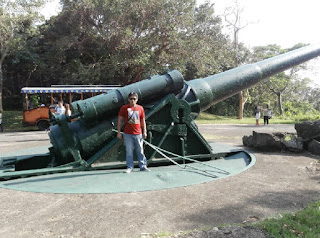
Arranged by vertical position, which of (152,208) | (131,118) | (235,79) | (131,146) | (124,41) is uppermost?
(124,41)

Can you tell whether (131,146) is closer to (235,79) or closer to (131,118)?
(131,118)

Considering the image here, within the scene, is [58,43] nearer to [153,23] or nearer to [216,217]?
[153,23]

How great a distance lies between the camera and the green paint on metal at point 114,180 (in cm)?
373

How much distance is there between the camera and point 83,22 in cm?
1941

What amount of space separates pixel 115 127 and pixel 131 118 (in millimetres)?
569

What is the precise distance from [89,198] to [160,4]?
17005 millimetres

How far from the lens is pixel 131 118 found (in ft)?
14.5

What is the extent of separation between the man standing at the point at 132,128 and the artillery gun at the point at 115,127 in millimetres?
273

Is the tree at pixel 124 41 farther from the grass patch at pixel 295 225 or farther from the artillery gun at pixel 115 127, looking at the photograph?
the grass patch at pixel 295 225

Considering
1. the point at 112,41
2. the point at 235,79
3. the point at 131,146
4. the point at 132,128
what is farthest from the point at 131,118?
the point at 112,41

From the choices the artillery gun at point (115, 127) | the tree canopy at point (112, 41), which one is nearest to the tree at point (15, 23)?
the tree canopy at point (112, 41)

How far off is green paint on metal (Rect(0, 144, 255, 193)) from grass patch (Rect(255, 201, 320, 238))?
1.45 m

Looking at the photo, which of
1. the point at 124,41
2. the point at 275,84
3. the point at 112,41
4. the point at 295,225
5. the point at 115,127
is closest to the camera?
the point at 295,225

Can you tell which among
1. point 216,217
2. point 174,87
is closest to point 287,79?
point 174,87
